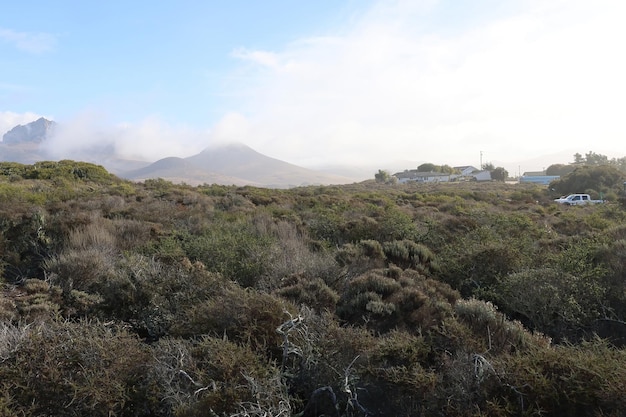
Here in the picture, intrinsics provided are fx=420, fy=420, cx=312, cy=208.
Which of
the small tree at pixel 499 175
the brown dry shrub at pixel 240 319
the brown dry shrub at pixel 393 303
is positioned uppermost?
the small tree at pixel 499 175

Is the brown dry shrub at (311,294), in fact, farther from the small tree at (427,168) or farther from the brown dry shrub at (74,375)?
the small tree at (427,168)

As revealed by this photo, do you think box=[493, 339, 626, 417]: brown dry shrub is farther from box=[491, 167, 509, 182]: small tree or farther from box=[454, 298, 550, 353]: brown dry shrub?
box=[491, 167, 509, 182]: small tree

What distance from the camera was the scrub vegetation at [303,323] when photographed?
288cm

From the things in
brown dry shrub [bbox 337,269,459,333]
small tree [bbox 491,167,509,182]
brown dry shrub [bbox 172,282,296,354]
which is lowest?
brown dry shrub [bbox 337,269,459,333]

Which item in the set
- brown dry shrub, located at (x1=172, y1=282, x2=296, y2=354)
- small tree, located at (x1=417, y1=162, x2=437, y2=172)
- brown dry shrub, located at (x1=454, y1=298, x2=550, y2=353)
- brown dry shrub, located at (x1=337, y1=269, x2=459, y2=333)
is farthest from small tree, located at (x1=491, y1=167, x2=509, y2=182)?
brown dry shrub, located at (x1=172, y1=282, x2=296, y2=354)

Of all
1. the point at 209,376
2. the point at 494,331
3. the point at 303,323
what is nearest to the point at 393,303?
the point at 494,331

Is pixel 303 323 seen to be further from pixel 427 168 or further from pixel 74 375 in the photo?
pixel 427 168

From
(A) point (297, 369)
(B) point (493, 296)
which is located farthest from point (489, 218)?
(A) point (297, 369)

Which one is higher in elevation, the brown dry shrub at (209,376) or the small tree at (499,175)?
the small tree at (499,175)

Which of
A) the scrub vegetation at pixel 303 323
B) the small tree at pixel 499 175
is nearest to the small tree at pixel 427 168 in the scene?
the small tree at pixel 499 175

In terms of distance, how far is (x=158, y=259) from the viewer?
6684mm

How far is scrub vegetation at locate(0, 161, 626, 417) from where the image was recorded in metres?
2.88

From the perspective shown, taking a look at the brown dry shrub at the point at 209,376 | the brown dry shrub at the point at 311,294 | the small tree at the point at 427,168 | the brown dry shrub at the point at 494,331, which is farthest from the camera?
the small tree at the point at 427,168

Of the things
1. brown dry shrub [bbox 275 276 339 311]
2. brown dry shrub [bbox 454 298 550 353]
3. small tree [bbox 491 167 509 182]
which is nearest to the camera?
brown dry shrub [bbox 454 298 550 353]
